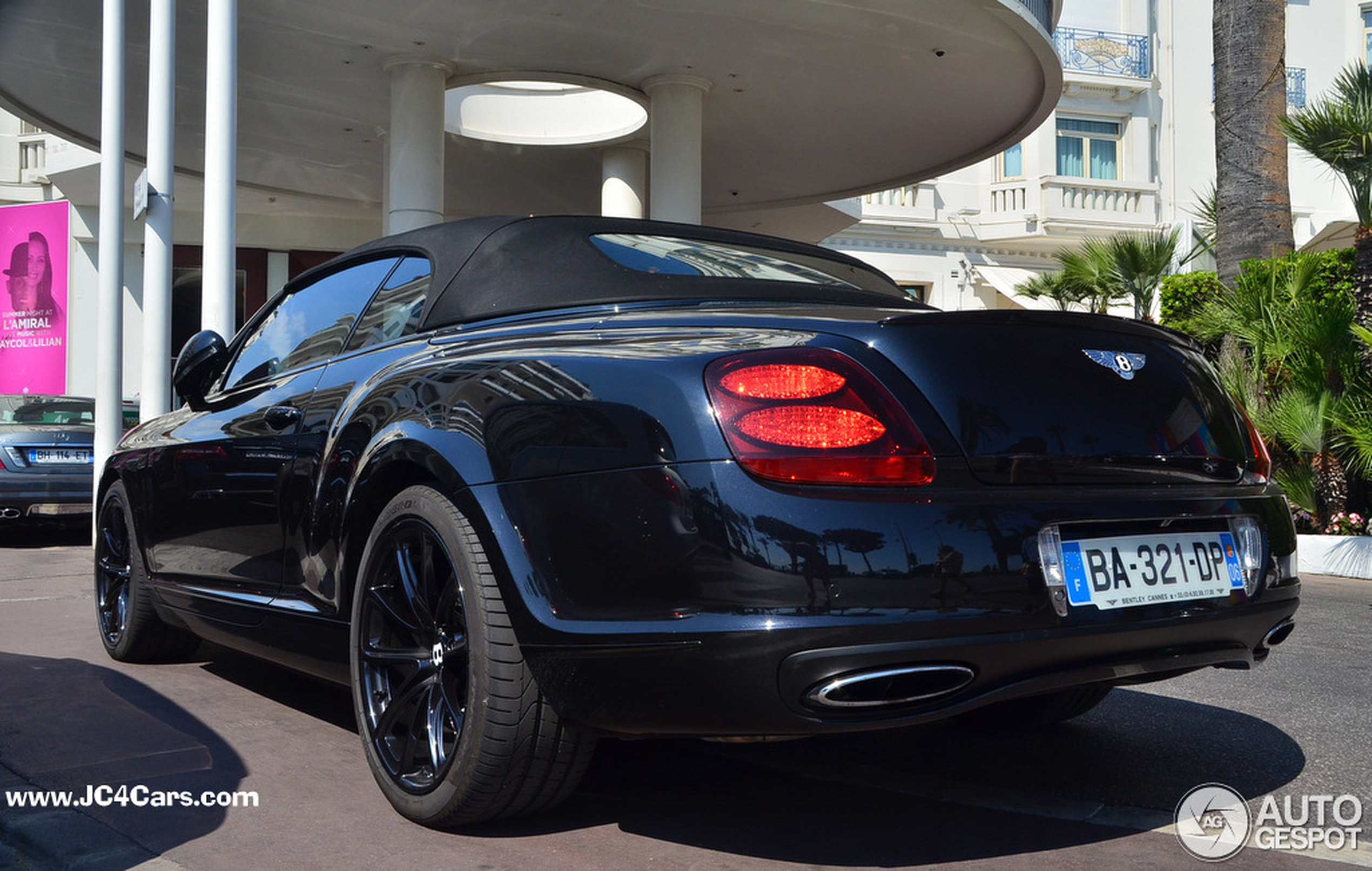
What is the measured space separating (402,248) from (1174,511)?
6.91 feet

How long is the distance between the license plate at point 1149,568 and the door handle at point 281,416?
2032mm

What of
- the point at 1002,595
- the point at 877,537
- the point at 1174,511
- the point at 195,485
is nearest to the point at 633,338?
the point at 877,537

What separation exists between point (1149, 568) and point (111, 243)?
946 centimetres

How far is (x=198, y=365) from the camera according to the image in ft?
13.5

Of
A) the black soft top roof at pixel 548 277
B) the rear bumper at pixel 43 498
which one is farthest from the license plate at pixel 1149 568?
the rear bumper at pixel 43 498

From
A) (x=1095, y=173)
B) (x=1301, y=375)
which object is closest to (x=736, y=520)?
(x=1301, y=375)

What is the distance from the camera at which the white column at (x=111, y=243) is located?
966 centimetres

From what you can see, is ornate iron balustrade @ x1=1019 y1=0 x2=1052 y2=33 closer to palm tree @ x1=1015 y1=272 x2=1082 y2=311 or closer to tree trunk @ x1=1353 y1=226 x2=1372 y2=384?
palm tree @ x1=1015 y1=272 x2=1082 y2=311

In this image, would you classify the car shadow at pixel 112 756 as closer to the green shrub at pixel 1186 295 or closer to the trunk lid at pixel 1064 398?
the trunk lid at pixel 1064 398

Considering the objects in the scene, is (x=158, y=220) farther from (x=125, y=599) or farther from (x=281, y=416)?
(x=281, y=416)

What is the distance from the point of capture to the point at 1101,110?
27.1 m

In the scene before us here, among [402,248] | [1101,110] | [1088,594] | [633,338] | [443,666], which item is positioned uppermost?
[1101,110]

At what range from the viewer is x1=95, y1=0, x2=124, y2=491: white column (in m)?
9.66

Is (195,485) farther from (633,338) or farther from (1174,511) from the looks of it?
(1174,511)
